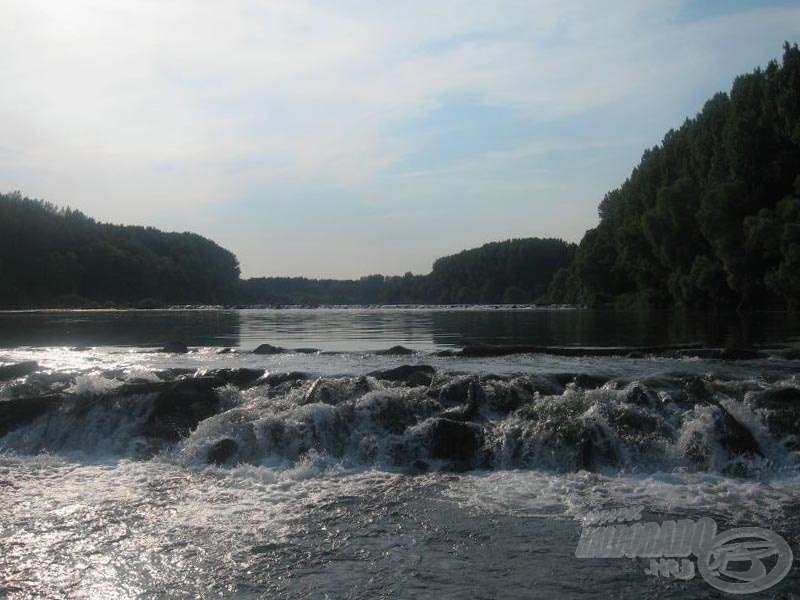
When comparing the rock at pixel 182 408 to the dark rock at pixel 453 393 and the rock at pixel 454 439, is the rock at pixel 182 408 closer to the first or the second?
the dark rock at pixel 453 393

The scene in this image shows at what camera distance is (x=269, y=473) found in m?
13.5

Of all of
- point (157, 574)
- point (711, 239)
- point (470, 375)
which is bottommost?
point (157, 574)

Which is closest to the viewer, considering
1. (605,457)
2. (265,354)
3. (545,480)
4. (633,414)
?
(545,480)

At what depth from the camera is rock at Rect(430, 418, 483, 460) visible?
14.2 meters

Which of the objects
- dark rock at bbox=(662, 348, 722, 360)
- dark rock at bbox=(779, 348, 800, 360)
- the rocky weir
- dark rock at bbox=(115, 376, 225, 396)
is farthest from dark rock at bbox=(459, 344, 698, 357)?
dark rock at bbox=(115, 376, 225, 396)

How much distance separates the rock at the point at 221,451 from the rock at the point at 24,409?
17.1ft

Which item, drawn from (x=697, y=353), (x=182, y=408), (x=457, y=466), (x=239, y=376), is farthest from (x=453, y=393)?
(x=697, y=353)

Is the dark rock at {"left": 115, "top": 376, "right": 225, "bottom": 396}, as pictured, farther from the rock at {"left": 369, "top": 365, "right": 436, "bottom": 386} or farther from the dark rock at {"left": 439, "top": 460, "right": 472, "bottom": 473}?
the dark rock at {"left": 439, "top": 460, "right": 472, "bottom": 473}

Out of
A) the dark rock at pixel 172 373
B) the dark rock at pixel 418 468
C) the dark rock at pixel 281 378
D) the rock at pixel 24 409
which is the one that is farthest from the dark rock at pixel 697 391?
the rock at pixel 24 409

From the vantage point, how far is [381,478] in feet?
43.0

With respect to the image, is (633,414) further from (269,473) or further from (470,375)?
(269,473)

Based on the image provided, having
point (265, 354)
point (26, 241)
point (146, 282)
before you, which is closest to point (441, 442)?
point (265, 354)

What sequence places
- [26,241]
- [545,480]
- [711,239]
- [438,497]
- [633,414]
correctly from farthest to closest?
1. [26,241]
2. [711,239]
3. [633,414]
4. [545,480]
5. [438,497]

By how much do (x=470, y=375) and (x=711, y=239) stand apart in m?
61.6
